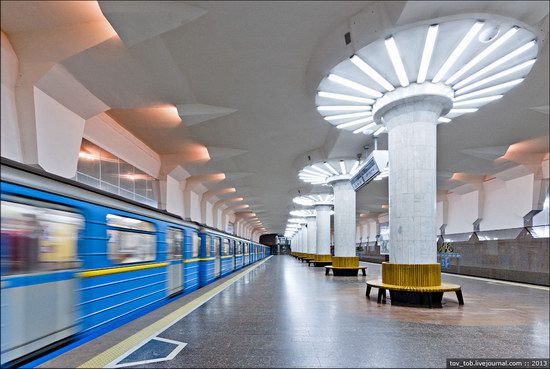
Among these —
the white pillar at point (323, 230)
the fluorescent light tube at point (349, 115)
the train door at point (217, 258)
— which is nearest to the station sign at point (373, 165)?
the fluorescent light tube at point (349, 115)

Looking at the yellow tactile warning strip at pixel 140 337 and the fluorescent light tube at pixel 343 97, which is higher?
the fluorescent light tube at pixel 343 97

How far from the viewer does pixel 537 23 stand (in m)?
6.47

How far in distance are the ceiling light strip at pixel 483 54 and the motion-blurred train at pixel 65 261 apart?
282 inches

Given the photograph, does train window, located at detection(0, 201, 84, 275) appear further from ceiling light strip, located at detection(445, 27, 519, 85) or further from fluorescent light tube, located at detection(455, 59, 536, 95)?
fluorescent light tube, located at detection(455, 59, 536, 95)

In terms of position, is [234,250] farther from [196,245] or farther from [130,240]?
[130,240]

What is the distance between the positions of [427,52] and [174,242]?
707 centimetres

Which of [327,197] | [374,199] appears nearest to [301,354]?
[327,197]

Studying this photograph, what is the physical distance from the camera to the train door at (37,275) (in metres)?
3.82

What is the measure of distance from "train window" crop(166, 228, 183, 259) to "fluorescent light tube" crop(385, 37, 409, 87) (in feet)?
20.2

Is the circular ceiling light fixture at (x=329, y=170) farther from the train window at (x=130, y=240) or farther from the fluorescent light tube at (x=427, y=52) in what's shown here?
the train window at (x=130, y=240)

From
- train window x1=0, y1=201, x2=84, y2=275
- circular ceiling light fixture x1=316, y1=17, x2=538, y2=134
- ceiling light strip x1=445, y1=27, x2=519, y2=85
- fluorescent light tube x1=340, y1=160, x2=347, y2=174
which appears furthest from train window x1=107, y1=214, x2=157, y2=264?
fluorescent light tube x1=340, y1=160, x2=347, y2=174

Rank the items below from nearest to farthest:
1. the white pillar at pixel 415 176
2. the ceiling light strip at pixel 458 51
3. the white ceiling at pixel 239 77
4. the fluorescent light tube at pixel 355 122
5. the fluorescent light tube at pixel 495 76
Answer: the white ceiling at pixel 239 77, the ceiling light strip at pixel 458 51, the fluorescent light tube at pixel 495 76, the white pillar at pixel 415 176, the fluorescent light tube at pixel 355 122

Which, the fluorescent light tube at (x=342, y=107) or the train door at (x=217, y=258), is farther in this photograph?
the train door at (x=217, y=258)

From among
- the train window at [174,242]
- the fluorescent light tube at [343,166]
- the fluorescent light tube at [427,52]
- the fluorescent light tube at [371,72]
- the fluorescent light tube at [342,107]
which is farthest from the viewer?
the fluorescent light tube at [343,166]
